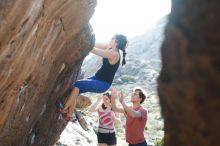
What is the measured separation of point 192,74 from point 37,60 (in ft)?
26.8

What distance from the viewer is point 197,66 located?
3096 millimetres

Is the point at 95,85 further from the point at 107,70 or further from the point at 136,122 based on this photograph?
the point at 136,122

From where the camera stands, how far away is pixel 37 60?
10891 millimetres

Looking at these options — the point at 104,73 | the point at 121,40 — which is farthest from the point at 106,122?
the point at 121,40

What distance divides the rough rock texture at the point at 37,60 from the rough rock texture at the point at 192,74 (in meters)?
5.43

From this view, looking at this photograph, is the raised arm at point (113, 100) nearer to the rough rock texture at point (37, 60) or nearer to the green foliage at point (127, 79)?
the rough rock texture at point (37, 60)

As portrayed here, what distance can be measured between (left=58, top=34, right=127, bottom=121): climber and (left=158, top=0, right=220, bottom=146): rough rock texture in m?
8.11

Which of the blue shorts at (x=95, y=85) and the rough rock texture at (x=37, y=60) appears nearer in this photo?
the rough rock texture at (x=37, y=60)

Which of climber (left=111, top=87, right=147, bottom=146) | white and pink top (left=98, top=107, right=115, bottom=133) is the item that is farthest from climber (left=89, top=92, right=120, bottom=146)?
climber (left=111, top=87, right=147, bottom=146)

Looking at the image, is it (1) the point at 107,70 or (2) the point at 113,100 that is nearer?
(2) the point at 113,100

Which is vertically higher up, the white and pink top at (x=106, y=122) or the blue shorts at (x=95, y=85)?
the blue shorts at (x=95, y=85)

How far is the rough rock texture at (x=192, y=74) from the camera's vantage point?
300 centimetres

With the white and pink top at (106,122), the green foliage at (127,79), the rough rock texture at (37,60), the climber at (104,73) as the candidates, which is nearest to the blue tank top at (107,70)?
the climber at (104,73)

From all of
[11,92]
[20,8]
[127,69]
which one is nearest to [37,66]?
[11,92]
